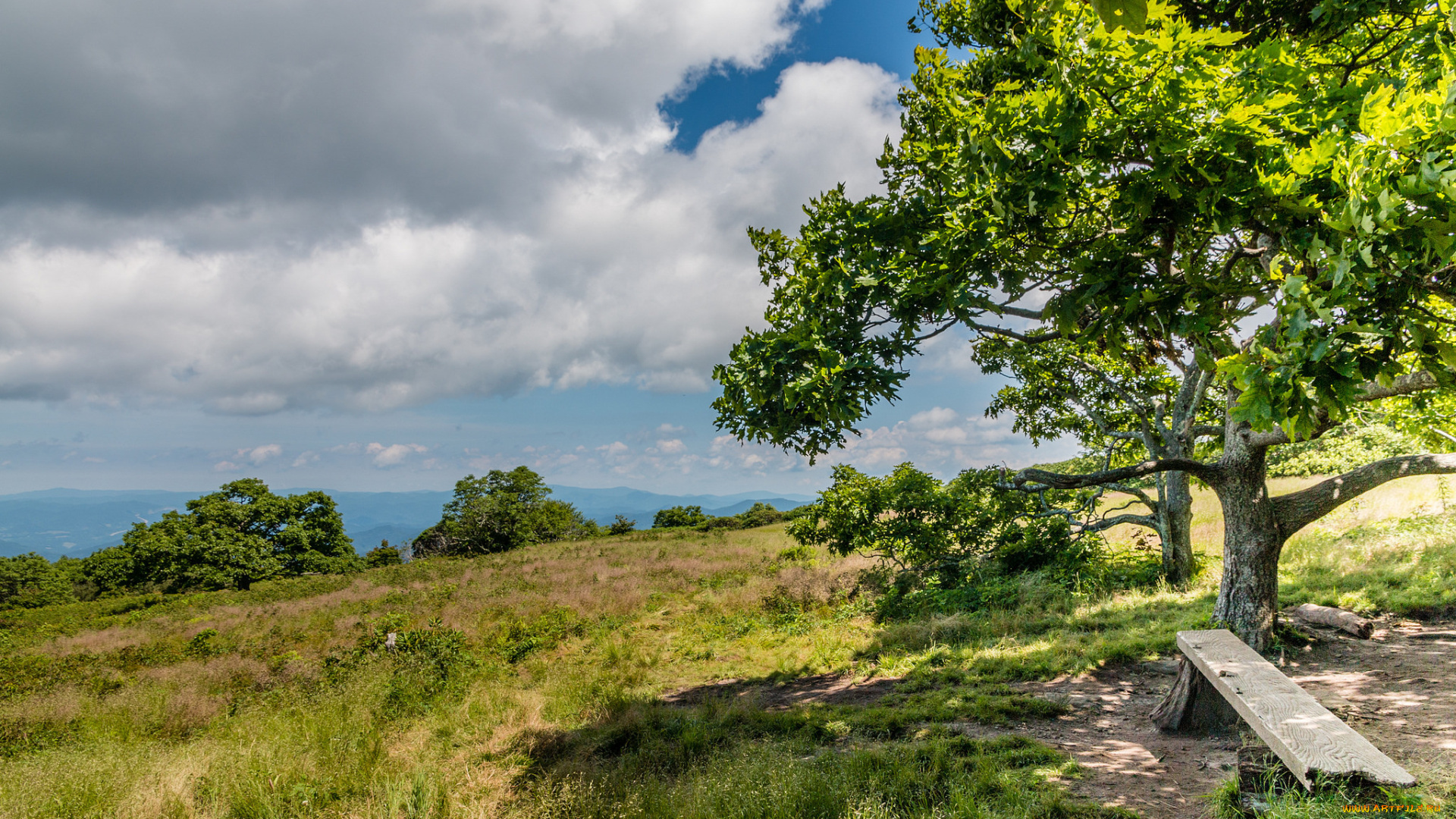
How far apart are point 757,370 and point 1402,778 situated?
4755 millimetres

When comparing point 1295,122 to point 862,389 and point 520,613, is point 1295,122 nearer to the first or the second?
point 862,389

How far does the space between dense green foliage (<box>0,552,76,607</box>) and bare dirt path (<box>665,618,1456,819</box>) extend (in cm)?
4332

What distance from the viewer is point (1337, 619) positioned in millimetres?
8297

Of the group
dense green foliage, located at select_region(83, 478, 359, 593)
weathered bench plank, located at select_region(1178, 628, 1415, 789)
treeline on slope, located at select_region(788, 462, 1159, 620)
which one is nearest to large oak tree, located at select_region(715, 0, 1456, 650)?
weathered bench plank, located at select_region(1178, 628, 1415, 789)

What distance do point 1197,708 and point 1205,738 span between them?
0.29 meters

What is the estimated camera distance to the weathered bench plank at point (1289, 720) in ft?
11.1

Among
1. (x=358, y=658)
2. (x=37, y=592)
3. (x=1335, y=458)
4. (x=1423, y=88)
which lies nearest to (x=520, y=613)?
(x=358, y=658)

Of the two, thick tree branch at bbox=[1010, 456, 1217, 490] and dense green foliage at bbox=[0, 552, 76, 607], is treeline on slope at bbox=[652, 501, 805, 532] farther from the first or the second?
thick tree branch at bbox=[1010, 456, 1217, 490]

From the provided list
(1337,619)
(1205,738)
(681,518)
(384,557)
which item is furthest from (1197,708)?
(681,518)

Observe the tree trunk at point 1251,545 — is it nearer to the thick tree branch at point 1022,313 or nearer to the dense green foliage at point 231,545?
the thick tree branch at point 1022,313

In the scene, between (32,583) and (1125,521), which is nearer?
(1125,521)

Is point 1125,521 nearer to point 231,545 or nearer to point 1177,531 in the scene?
point 1177,531

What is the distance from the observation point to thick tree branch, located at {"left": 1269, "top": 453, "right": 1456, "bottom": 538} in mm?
6289

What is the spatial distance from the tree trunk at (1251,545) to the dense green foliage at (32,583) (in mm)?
49150
